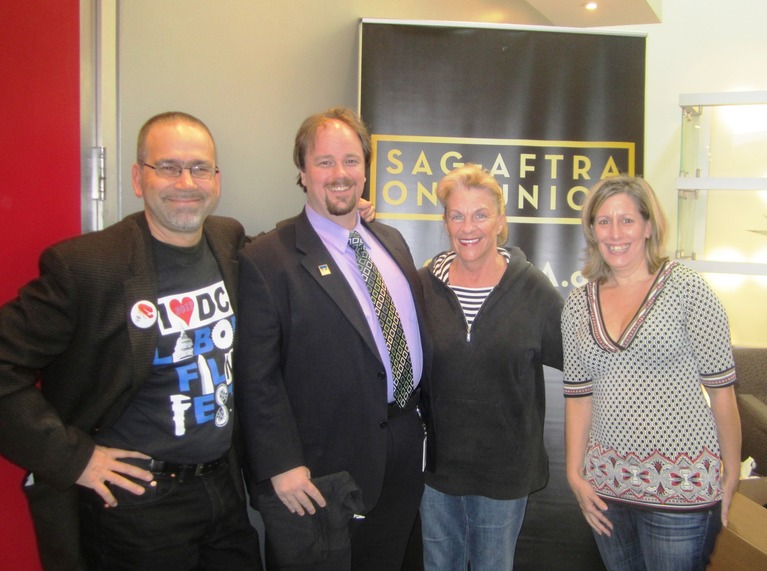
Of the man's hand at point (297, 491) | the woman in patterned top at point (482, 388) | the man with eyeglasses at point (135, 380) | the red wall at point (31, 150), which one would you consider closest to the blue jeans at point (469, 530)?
the woman in patterned top at point (482, 388)

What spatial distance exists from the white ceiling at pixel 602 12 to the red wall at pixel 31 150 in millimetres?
2892

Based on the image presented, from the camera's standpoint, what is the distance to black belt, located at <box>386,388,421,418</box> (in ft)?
6.25

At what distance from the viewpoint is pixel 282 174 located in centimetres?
290

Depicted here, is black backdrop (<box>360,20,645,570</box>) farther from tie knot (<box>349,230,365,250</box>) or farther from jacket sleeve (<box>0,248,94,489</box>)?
jacket sleeve (<box>0,248,94,489</box>)

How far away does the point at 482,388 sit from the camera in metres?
1.97

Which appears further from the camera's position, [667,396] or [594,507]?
[594,507]

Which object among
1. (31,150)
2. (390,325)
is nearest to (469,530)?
(390,325)

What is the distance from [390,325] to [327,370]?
24 cm

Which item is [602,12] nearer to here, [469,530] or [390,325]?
[390,325]

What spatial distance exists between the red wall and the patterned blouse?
164 cm

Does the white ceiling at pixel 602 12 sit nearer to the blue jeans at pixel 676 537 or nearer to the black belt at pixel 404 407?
the black belt at pixel 404 407

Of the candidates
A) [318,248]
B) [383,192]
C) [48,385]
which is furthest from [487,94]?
[48,385]

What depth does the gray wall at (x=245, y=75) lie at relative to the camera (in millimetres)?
2314

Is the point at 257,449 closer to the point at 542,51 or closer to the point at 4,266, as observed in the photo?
the point at 4,266
